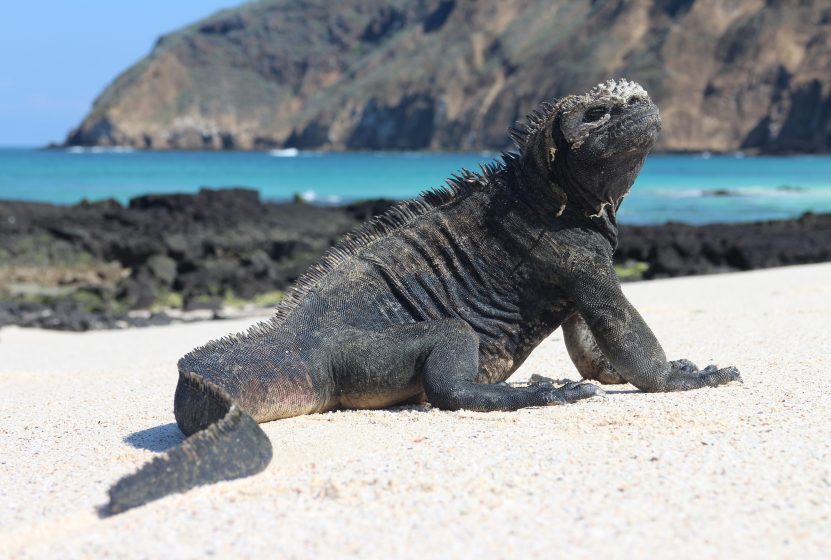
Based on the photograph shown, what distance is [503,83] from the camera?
14025 centimetres

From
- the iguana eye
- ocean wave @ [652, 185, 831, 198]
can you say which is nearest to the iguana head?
the iguana eye

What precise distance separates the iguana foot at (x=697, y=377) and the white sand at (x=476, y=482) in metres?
0.09

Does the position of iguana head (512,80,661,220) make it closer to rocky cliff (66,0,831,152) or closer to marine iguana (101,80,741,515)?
marine iguana (101,80,741,515)

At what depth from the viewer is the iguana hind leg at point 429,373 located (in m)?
5.01

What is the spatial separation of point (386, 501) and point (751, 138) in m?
126

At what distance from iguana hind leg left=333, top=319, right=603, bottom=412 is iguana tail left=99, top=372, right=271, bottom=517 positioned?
0.90 meters

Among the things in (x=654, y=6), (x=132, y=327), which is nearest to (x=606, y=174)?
(x=132, y=327)

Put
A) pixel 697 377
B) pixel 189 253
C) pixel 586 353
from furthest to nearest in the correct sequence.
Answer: pixel 189 253, pixel 586 353, pixel 697 377

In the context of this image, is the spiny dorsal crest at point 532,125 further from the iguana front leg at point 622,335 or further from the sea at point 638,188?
the sea at point 638,188

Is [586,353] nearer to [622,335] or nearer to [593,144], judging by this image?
[622,335]

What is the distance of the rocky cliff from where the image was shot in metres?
118

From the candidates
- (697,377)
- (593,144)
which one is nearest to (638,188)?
(697,377)

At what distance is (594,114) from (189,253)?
16.0 meters

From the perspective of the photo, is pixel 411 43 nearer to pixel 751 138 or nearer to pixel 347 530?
pixel 751 138
